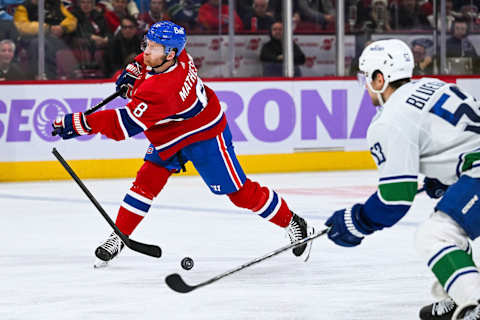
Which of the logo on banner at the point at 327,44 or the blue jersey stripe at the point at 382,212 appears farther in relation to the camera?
the logo on banner at the point at 327,44

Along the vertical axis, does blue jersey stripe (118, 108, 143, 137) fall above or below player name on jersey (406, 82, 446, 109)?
below

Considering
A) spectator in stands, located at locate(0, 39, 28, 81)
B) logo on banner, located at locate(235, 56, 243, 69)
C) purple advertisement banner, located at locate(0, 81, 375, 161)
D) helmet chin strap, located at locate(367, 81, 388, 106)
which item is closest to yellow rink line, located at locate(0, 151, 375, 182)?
purple advertisement banner, located at locate(0, 81, 375, 161)

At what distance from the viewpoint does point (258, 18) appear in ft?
29.8

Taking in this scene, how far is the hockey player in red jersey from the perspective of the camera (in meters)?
4.29

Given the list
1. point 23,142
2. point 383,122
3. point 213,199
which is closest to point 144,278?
point 383,122

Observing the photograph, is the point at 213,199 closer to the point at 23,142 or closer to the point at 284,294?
the point at 23,142

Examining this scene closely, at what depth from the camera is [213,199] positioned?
280 inches

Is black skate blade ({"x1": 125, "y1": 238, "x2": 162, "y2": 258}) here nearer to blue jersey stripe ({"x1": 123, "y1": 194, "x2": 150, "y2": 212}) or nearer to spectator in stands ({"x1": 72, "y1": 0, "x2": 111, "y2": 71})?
blue jersey stripe ({"x1": 123, "y1": 194, "x2": 150, "y2": 212})

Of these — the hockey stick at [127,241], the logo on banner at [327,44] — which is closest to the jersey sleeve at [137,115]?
the hockey stick at [127,241]

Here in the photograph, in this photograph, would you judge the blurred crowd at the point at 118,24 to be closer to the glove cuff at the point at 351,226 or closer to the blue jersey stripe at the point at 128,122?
the blue jersey stripe at the point at 128,122

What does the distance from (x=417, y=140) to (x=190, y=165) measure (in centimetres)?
597

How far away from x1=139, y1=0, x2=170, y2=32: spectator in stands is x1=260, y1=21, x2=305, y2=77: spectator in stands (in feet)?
3.17

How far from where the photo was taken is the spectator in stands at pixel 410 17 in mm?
9641

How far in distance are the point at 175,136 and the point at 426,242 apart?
1.78 m
